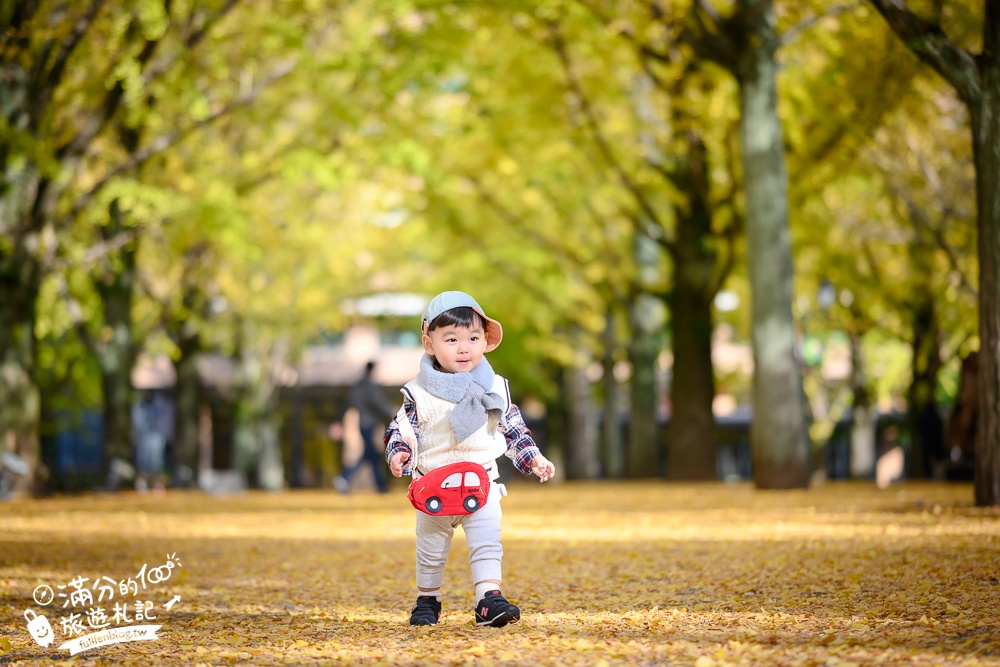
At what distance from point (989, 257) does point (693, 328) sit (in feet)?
31.0

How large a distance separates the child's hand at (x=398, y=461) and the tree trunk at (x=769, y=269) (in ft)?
32.6

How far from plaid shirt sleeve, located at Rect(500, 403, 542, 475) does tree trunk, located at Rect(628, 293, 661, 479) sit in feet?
61.2

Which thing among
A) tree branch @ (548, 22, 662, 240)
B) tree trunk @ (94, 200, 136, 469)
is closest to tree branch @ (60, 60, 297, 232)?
tree branch @ (548, 22, 662, 240)

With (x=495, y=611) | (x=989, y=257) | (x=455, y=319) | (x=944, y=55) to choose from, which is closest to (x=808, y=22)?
(x=944, y=55)

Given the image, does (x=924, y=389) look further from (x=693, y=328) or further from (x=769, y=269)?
(x=769, y=269)

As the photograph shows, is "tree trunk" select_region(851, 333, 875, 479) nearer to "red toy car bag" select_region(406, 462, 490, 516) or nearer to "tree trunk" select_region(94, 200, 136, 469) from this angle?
"tree trunk" select_region(94, 200, 136, 469)

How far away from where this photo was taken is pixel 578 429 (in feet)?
107

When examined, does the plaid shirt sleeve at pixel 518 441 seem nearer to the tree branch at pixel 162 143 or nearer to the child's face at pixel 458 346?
the child's face at pixel 458 346

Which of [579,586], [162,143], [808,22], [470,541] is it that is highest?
[808,22]

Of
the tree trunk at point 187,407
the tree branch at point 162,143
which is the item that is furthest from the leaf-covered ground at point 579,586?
the tree trunk at point 187,407

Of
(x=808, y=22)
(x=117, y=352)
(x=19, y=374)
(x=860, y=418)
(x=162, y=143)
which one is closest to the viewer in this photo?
(x=808, y=22)

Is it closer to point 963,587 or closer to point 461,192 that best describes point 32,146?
point 461,192

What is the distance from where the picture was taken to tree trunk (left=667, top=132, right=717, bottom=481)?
20.0 m

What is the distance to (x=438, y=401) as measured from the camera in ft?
19.2
